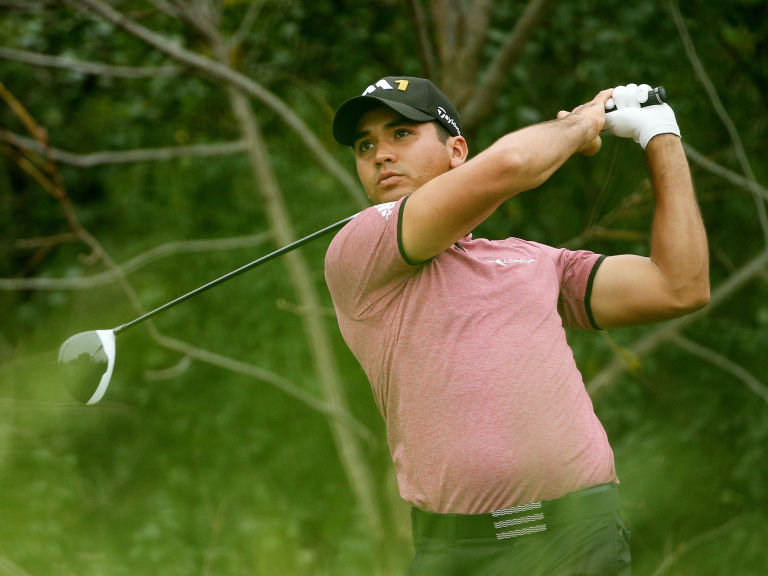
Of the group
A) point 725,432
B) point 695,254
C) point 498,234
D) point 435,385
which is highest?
point 498,234

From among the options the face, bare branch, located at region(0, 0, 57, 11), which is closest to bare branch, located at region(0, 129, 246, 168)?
bare branch, located at region(0, 0, 57, 11)

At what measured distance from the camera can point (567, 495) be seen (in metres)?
1.77

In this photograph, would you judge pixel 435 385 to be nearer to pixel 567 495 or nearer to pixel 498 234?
pixel 567 495

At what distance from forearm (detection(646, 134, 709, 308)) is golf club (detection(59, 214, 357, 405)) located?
2.13 ft

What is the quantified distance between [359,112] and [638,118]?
605 mm

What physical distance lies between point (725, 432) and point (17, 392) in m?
3.25

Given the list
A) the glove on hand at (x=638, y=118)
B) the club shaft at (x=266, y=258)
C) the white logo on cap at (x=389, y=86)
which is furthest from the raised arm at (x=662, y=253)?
the club shaft at (x=266, y=258)

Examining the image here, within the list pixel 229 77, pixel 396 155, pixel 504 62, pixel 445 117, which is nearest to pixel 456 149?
pixel 445 117

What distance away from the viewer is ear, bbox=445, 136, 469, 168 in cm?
223

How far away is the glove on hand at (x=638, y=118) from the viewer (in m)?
2.05

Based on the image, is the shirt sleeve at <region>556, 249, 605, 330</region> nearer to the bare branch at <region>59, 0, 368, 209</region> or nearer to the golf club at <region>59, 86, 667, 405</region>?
the golf club at <region>59, 86, 667, 405</region>

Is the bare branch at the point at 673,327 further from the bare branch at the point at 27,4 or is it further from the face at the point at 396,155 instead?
the bare branch at the point at 27,4

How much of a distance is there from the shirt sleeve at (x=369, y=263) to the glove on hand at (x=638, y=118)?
55cm

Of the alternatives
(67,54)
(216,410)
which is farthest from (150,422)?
(67,54)
